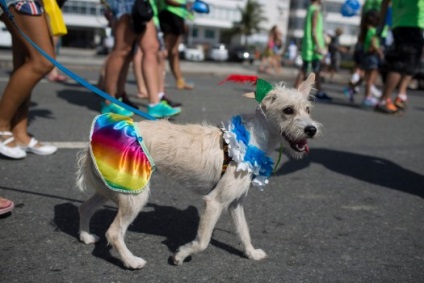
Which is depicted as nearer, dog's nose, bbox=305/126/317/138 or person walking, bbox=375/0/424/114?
dog's nose, bbox=305/126/317/138

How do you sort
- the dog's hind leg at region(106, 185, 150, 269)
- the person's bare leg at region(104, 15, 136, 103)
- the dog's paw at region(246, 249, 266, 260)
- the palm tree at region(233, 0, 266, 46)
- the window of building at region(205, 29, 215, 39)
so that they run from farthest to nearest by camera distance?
the window of building at region(205, 29, 215, 39), the palm tree at region(233, 0, 266, 46), the person's bare leg at region(104, 15, 136, 103), the dog's paw at region(246, 249, 266, 260), the dog's hind leg at region(106, 185, 150, 269)

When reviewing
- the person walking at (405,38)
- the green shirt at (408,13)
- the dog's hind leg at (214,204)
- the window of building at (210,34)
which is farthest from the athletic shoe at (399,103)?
the window of building at (210,34)

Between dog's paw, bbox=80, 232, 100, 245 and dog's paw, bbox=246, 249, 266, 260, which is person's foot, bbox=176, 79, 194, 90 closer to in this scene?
dog's paw, bbox=80, 232, 100, 245

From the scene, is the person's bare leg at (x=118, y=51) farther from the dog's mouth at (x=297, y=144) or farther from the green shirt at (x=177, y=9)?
the dog's mouth at (x=297, y=144)

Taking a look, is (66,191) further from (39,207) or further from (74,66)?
(74,66)

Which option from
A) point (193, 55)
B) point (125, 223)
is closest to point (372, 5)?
point (125, 223)

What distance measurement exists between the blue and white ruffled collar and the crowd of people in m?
1.58

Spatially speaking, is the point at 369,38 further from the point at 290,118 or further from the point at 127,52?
the point at 290,118

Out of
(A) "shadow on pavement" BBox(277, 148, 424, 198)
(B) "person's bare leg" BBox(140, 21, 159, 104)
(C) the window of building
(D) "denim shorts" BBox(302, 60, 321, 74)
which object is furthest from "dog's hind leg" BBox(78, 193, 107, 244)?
(C) the window of building

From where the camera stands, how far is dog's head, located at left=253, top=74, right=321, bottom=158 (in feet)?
8.14

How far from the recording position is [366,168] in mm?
4789

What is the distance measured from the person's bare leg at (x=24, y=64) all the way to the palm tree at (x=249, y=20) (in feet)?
240

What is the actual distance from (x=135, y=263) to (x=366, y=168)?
126 inches

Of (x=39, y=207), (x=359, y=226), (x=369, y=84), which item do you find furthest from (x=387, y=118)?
(x=39, y=207)
